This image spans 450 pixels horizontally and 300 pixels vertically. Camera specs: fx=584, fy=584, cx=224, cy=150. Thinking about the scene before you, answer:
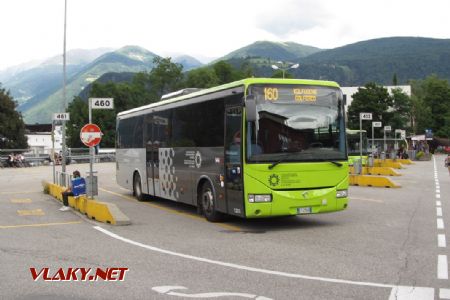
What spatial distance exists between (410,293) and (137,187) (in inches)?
569

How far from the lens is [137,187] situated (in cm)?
2020

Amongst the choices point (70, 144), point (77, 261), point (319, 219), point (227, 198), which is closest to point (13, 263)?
point (77, 261)

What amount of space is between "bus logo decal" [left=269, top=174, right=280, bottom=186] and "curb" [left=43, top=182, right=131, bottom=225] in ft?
12.1

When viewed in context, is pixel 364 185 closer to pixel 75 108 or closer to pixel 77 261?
pixel 77 261

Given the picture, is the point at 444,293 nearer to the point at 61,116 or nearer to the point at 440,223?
the point at 440,223

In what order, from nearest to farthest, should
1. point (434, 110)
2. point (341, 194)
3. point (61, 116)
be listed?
point (341, 194) → point (61, 116) → point (434, 110)

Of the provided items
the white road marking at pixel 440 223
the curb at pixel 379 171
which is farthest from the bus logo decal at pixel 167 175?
the curb at pixel 379 171

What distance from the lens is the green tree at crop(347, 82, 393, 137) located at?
102m

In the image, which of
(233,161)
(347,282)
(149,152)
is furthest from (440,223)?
(149,152)

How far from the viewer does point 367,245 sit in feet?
33.3

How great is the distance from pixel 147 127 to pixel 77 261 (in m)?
10.0

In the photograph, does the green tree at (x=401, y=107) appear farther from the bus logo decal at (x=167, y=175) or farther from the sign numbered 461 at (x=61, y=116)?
the bus logo decal at (x=167, y=175)

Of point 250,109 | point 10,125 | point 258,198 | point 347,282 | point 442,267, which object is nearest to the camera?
point 347,282

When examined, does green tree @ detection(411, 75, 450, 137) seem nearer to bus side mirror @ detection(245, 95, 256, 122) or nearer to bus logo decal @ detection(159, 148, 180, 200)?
bus logo decal @ detection(159, 148, 180, 200)
